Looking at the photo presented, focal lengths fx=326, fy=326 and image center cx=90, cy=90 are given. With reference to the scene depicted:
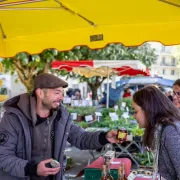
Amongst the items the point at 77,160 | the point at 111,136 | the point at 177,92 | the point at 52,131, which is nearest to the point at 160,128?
the point at 111,136

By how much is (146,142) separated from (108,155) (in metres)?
0.66

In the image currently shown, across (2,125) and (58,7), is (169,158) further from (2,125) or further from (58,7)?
(58,7)

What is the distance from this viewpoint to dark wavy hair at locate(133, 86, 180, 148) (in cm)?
211

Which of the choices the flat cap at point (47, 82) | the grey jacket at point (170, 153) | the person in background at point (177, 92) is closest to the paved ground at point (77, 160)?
the person in background at point (177, 92)

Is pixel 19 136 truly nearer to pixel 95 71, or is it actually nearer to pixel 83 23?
pixel 83 23

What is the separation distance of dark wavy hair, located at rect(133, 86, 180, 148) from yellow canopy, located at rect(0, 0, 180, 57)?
98cm

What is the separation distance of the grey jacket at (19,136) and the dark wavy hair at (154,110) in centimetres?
95

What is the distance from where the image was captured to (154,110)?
214cm

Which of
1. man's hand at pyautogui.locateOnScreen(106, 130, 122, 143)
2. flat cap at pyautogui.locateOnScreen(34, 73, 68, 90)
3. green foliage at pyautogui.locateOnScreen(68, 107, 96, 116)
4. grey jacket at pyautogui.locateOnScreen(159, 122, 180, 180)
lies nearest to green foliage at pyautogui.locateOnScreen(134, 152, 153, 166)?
man's hand at pyautogui.locateOnScreen(106, 130, 122, 143)

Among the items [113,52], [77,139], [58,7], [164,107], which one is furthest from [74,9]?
[113,52]

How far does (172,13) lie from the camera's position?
→ 2979mm

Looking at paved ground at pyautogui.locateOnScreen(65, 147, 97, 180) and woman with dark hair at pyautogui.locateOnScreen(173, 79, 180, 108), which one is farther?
paved ground at pyautogui.locateOnScreen(65, 147, 97, 180)

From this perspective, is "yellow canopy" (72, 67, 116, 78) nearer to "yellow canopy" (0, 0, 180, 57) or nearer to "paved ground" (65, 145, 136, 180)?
"paved ground" (65, 145, 136, 180)

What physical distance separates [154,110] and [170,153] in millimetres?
294
